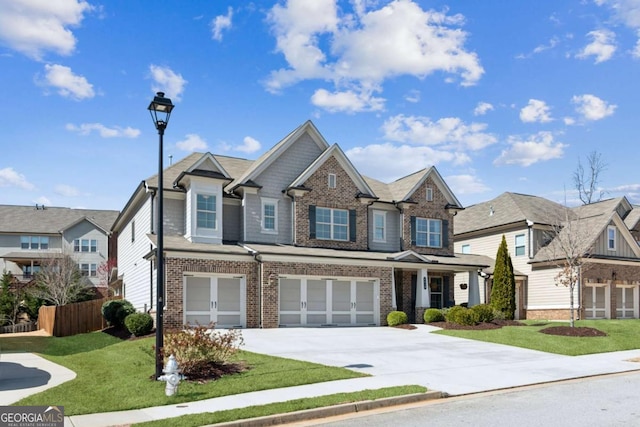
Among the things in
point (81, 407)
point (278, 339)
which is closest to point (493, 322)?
point (278, 339)

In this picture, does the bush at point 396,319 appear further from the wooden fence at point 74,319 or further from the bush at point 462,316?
the wooden fence at point 74,319

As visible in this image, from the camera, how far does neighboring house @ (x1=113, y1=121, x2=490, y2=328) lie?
84.1 ft

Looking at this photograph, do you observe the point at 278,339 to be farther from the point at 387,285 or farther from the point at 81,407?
the point at 81,407

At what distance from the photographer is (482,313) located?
1077 inches

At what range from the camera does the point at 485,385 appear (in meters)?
13.6

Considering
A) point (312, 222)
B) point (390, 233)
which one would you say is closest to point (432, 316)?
point (390, 233)

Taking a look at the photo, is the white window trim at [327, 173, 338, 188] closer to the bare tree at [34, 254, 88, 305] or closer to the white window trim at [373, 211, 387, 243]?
the white window trim at [373, 211, 387, 243]

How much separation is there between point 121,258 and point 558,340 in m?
26.2

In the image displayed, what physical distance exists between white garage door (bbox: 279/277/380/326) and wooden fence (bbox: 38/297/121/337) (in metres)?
10.9

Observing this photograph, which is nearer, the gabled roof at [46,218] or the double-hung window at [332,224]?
the double-hung window at [332,224]

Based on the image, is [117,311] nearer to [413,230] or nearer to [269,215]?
[269,215]

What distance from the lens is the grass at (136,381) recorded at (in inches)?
440

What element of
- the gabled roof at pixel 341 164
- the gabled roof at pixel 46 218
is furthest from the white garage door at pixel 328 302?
the gabled roof at pixel 46 218

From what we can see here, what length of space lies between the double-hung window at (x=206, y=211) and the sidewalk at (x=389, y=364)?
5.74m
